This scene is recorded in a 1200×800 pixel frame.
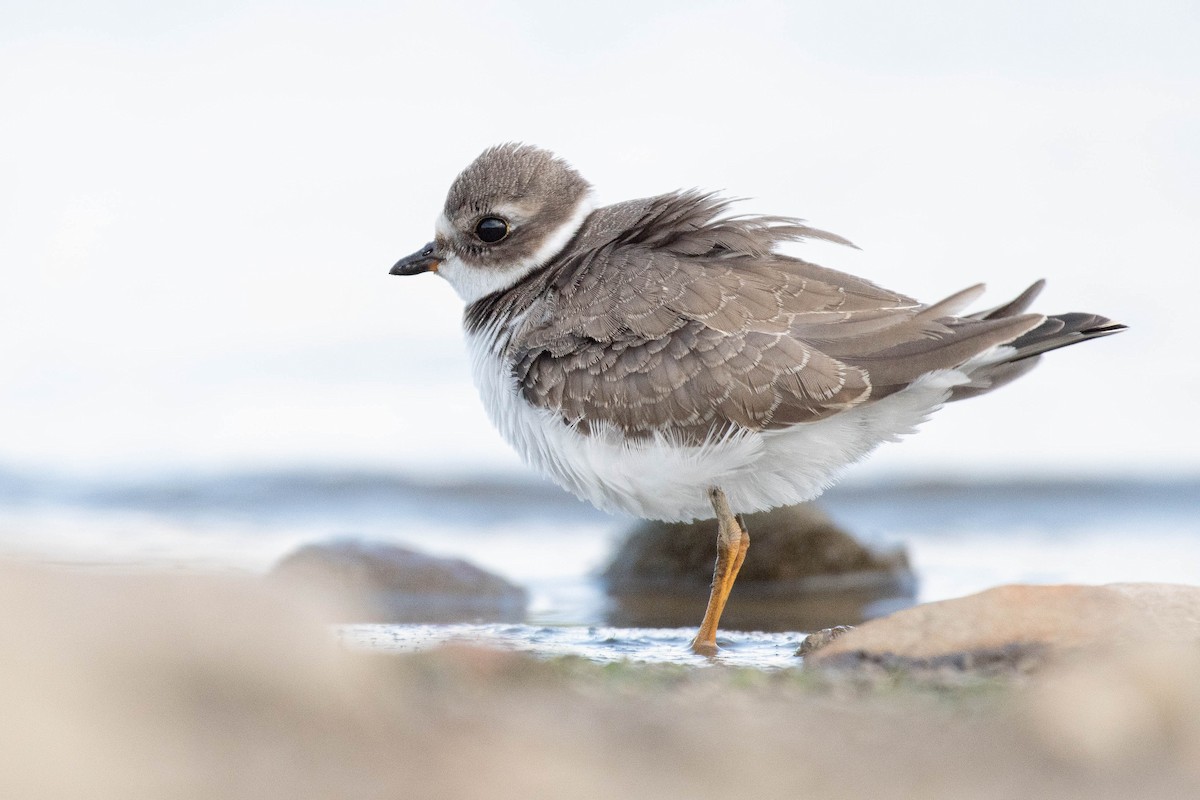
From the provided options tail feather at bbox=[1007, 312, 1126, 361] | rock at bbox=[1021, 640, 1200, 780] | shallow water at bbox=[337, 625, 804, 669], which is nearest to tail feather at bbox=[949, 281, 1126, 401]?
tail feather at bbox=[1007, 312, 1126, 361]

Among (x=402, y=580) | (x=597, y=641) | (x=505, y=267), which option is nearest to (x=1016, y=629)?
(x=597, y=641)

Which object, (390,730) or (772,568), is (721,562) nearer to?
(772,568)

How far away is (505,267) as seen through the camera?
7176mm

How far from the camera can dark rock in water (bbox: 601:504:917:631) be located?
8.62m

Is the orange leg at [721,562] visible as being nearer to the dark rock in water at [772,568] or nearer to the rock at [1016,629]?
the rock at [1016,629]

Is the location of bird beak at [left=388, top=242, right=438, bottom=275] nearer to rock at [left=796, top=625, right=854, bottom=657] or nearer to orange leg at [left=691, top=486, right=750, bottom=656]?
orange leg at [left=691, top=486, right=750, bottom=656]

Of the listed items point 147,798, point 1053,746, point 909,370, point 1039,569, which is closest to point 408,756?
point 147,798

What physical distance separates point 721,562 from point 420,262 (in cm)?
261

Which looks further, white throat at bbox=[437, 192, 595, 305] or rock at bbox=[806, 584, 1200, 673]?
white throat at bbox=[437, 192, 595, 305]

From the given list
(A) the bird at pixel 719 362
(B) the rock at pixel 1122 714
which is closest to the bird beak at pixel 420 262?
(A) the bird at pixel 719 362

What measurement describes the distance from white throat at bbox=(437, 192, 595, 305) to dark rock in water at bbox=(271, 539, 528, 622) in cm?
219

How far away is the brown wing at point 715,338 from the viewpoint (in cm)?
581

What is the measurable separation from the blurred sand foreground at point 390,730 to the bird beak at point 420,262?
13.0 feet

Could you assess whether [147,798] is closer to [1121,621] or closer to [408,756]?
[408,756]
